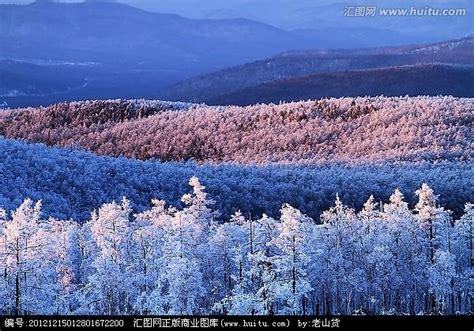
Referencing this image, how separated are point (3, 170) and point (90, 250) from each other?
9134mm

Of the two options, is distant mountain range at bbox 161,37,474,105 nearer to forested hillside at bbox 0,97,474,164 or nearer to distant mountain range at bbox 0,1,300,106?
distant mountain range at bbox 0,1,300,106

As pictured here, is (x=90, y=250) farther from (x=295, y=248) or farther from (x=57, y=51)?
(x=57, y=51)

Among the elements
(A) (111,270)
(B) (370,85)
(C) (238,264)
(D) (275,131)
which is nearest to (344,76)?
(B) (370,85)

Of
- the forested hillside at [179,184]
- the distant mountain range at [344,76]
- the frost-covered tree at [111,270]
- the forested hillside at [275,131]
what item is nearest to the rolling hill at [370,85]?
the distant mountain range at [344,76]

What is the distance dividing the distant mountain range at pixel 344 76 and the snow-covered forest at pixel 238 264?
55736mm

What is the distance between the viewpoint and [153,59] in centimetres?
4825

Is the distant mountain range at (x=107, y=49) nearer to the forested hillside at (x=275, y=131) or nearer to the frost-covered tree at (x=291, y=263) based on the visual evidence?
the forested hillside at (x=275, y=131)

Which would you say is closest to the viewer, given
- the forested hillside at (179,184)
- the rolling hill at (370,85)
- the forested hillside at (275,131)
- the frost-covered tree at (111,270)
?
the frost-covered tree at (111,270)

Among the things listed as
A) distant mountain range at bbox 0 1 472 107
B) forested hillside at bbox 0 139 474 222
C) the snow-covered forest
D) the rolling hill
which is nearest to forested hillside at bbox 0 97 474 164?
distant mountain range at bbox 0 1 472 107

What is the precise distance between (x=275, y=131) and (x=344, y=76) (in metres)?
42.1

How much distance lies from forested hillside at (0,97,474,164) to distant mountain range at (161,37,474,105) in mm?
27311

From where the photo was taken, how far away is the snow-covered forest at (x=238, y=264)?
8.33 metres

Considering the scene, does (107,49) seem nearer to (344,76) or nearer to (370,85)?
(370,85)

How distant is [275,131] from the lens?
31.6m
